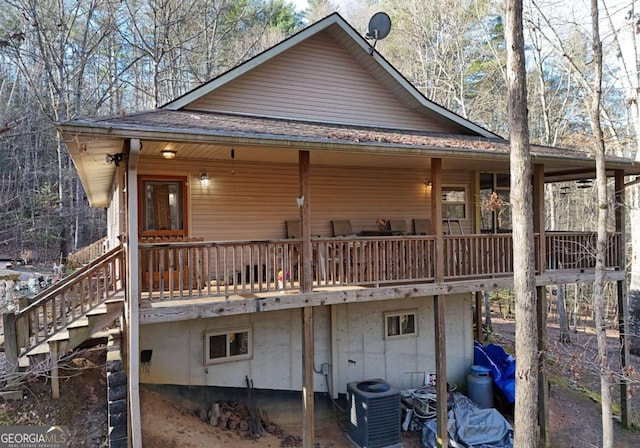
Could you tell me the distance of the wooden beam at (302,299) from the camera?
6070 mm

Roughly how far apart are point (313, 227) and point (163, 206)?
3.32m

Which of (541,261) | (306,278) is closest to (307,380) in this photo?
(306,278)

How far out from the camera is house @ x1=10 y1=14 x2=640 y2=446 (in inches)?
267

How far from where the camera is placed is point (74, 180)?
2402 cm

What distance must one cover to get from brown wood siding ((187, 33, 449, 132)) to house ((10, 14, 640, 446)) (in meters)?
0.03

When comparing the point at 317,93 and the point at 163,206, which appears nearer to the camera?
the point at 163,206

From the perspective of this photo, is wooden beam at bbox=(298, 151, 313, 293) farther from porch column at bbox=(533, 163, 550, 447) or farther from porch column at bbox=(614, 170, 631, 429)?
porch column at bbox=(614, 170, 631, 429)

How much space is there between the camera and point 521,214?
19.9 ft

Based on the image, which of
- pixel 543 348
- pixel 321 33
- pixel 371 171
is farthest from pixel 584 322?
pixel 321 33

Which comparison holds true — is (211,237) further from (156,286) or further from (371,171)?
(371,171)

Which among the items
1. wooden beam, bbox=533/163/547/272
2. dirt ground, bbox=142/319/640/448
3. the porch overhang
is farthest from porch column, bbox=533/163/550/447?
the porch overhang

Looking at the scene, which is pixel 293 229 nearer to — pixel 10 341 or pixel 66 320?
pixel 66 320

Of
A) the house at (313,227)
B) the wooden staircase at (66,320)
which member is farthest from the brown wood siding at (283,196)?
the wooden staircase at (66,320)

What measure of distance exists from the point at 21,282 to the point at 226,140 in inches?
524
